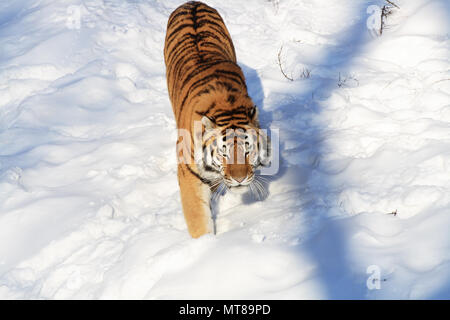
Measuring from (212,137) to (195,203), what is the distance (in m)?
0.43

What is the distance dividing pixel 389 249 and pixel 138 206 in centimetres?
173

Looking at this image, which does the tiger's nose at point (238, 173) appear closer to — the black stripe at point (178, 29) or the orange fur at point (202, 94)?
the orange fur at point (202, 94)

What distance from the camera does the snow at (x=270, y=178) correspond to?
1.92 m

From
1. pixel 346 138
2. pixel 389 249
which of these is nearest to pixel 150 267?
pixel 389 249

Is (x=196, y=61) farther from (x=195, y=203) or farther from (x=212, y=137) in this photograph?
(x=195, y=203)

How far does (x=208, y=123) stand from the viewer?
7.65ft

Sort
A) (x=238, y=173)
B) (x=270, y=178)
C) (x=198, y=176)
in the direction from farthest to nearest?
(x=270, y=178) → (x=198, y=176) → (x=238, y=173)

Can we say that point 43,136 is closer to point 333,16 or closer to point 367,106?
point 367,106

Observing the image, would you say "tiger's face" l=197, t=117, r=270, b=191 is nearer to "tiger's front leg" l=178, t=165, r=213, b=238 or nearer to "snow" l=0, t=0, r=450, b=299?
"tiger's front leg" l=178, t=165, r=213, b=238

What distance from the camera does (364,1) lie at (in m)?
4.99

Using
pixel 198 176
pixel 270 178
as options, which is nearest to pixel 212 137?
pixel 198 176

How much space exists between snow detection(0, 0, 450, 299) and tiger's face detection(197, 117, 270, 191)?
0.31m

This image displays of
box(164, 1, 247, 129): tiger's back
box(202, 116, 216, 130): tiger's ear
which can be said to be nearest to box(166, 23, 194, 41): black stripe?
box(164, 1, 247, 129): tiger's back
